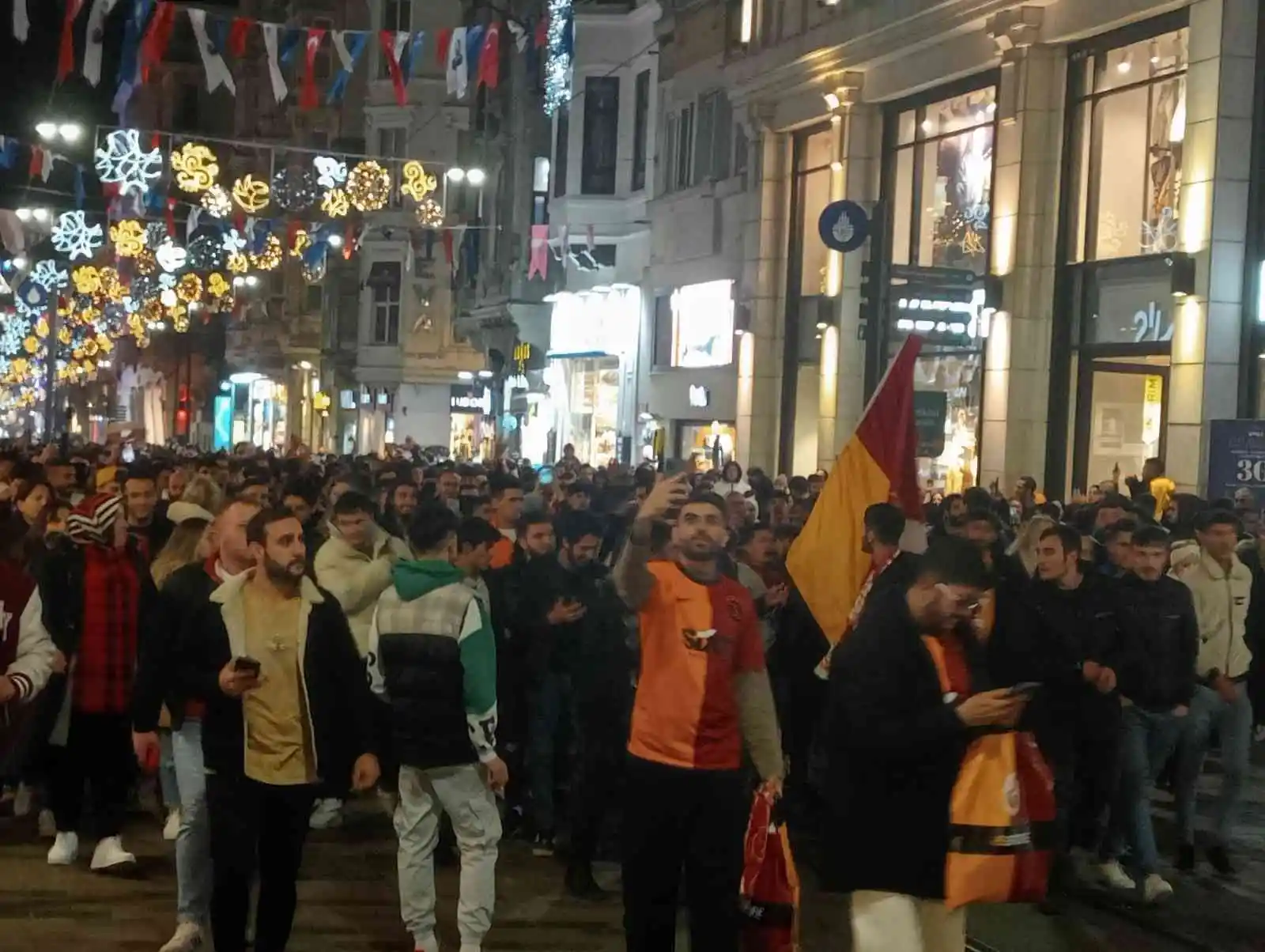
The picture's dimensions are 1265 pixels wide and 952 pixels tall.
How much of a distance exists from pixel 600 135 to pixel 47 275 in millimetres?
12192

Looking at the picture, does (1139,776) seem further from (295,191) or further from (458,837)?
(295,191)

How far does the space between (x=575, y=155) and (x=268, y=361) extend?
3468 cm

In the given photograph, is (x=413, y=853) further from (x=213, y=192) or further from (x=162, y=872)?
(x=213, y=192)

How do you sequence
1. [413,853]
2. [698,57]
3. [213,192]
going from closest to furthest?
[413,853] → [213,192] → [698,57]

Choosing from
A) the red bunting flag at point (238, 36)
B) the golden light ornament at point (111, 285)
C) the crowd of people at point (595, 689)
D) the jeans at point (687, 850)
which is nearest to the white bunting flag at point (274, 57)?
the red bunting flag at point (238, 36)

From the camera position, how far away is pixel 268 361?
70312 millimetres

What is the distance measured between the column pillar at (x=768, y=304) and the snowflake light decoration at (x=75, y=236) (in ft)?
36.1

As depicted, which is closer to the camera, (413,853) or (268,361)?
(413,853)

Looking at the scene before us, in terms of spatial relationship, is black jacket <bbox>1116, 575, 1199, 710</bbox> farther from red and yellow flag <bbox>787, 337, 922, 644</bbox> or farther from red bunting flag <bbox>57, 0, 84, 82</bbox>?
red bunting flag <bbox>57, 0, 84, 82</bbox>

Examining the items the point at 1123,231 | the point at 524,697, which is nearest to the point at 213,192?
the point at 1123,231

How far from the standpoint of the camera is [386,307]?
57.9 m

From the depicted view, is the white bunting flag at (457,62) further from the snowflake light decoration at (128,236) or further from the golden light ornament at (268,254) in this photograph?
the golden light ornament at (268,254)

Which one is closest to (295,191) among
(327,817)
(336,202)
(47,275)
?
(336,202)

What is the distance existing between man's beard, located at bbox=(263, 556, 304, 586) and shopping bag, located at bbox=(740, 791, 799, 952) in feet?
6.43
